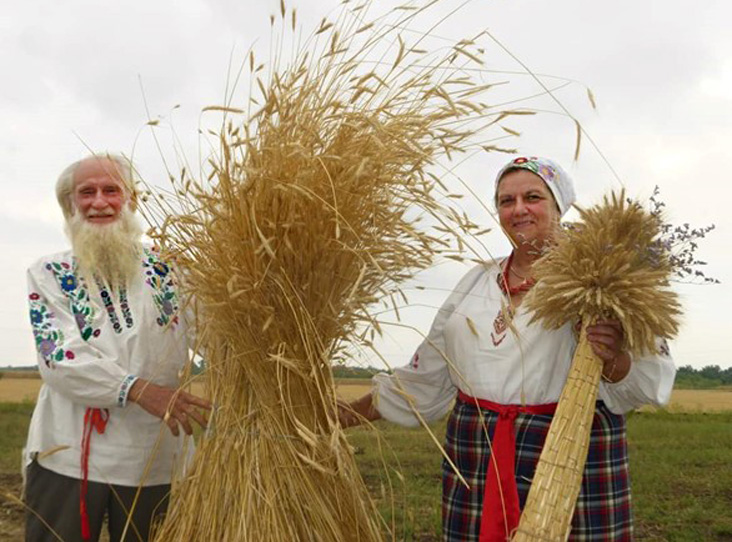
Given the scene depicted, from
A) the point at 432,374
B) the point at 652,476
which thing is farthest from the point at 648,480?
the point at 432,374

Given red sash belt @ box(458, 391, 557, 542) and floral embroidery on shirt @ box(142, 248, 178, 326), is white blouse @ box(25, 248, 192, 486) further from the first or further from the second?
red sash belt @ box(458, 391, 557, 542)

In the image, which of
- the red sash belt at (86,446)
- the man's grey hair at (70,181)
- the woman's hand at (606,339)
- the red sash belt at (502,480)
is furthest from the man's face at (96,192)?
the woman's hand at (606,339)

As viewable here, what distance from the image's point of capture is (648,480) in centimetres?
689

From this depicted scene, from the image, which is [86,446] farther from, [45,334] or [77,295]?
[77,295]

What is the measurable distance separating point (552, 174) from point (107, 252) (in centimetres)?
137

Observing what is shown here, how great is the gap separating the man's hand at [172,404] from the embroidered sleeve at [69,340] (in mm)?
77

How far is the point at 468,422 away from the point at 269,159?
986 mm

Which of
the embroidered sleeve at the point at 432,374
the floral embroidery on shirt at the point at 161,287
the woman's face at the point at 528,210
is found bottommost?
the embroidered sleeve at the point at 432,374

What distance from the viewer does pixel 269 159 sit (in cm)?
141

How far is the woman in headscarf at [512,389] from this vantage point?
1.84 m

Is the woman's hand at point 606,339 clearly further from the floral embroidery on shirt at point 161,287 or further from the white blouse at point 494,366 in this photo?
the floral embroidery on shirt at point 161,287

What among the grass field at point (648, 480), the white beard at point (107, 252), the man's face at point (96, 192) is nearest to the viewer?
the white beard at point (107, 252)

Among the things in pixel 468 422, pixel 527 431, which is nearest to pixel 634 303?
pixel 527 431

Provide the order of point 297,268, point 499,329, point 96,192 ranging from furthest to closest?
point 96,192, point 499,329, point 297,268
